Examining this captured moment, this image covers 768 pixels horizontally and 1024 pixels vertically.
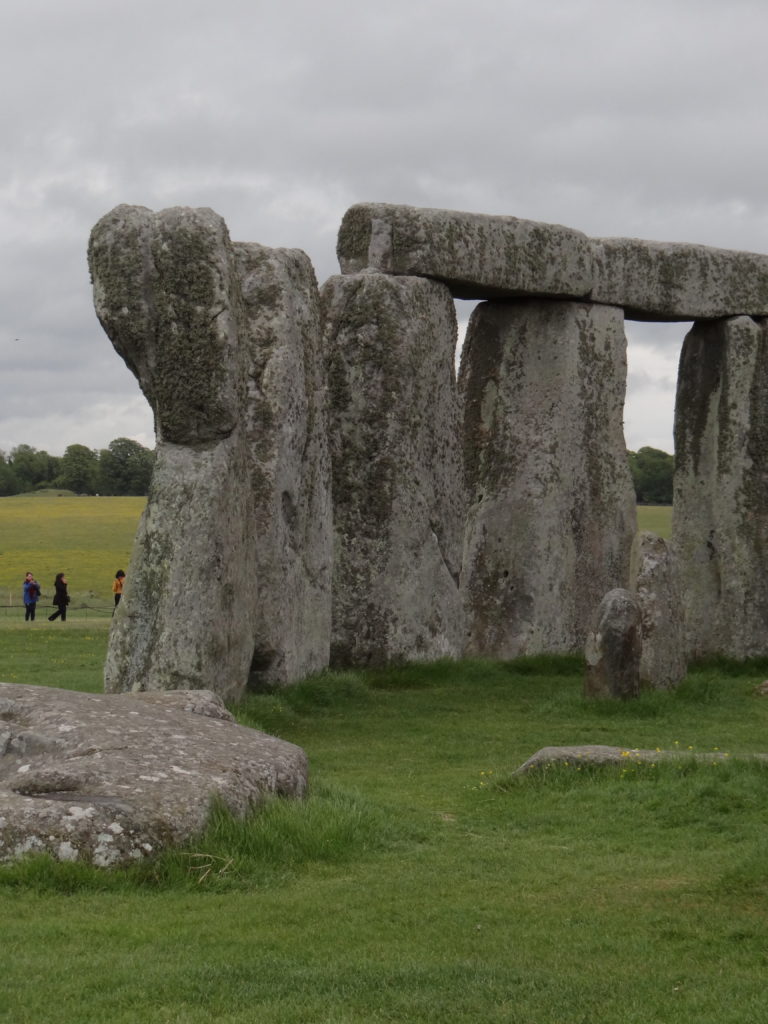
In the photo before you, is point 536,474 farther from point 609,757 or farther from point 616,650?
point 609,757

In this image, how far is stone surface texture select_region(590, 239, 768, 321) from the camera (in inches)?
829

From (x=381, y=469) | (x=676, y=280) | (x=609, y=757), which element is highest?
(x=676, y=280)

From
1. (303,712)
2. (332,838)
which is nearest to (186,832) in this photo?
(332,838)

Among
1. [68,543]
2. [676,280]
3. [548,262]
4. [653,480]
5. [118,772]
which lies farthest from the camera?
[653,480]

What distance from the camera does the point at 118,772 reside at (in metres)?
7.69

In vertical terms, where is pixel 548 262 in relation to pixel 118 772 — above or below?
above

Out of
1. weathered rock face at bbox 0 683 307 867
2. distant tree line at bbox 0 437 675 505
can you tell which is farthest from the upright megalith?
Result: distant tree line at bbox 0 437 675 505

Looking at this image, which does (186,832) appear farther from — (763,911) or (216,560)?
(216,560)

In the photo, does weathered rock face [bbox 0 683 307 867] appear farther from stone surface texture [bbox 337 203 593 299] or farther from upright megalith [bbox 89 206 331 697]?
stone surface texture [bbox 337 203 593 299]

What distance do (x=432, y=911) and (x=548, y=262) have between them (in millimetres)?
13946

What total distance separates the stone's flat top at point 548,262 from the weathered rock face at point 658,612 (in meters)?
3.93

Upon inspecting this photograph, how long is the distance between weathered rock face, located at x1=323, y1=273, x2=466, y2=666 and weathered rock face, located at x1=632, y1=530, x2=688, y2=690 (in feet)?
8.43

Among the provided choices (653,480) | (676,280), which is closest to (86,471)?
(653,480)

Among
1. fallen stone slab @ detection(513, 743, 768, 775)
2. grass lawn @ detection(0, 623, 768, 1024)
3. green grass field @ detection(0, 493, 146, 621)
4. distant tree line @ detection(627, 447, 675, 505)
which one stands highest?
distant tree line @ detection(627, 447, 675, 505)
